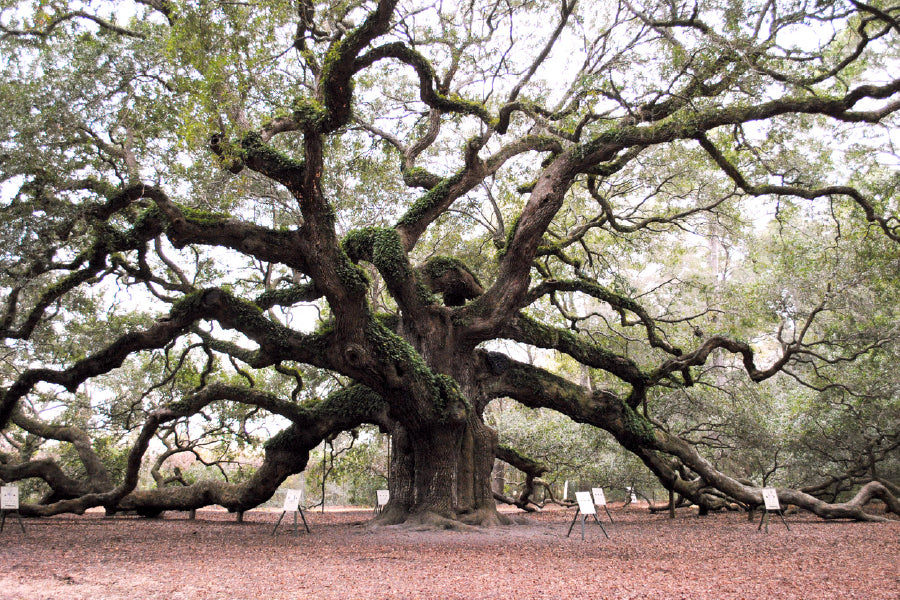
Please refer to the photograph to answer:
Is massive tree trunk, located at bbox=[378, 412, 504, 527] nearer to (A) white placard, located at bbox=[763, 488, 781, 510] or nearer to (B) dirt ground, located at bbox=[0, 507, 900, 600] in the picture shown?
(B) dirt ground, located at bbox=[0, 507, 900, 600]

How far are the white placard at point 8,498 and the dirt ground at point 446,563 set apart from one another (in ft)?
1.20

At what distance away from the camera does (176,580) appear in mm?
4398

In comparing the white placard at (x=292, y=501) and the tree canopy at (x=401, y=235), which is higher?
the tree canopy at (x=401, y=235)

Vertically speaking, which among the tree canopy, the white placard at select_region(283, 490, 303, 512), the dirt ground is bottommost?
the dirt ground

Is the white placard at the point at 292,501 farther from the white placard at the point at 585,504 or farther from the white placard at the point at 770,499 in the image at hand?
the white placard at the point at 770,499

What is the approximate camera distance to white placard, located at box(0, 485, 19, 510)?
7191 mm

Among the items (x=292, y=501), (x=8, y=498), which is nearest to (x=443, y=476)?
(x=292, y=501)

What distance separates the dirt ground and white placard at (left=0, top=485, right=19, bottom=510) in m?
0.37

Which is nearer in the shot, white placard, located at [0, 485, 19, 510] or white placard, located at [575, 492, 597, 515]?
white placard, located at [575, 492, 597, 515]

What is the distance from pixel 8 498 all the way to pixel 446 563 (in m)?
6.30

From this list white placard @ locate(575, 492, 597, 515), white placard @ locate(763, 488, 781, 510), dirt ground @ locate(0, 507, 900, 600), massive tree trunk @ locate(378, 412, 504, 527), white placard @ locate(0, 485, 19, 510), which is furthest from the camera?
white placard @ locate(763, 488, 781, 510)

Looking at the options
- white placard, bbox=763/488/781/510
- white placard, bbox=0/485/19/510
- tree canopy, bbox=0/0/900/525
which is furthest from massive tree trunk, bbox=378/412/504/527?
white placard, bbox=0/485/19/510

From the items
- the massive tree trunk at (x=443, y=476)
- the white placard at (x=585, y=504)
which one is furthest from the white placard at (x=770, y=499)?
the massive tree trunk at (x=443, y=476)

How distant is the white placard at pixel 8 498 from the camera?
719cm
